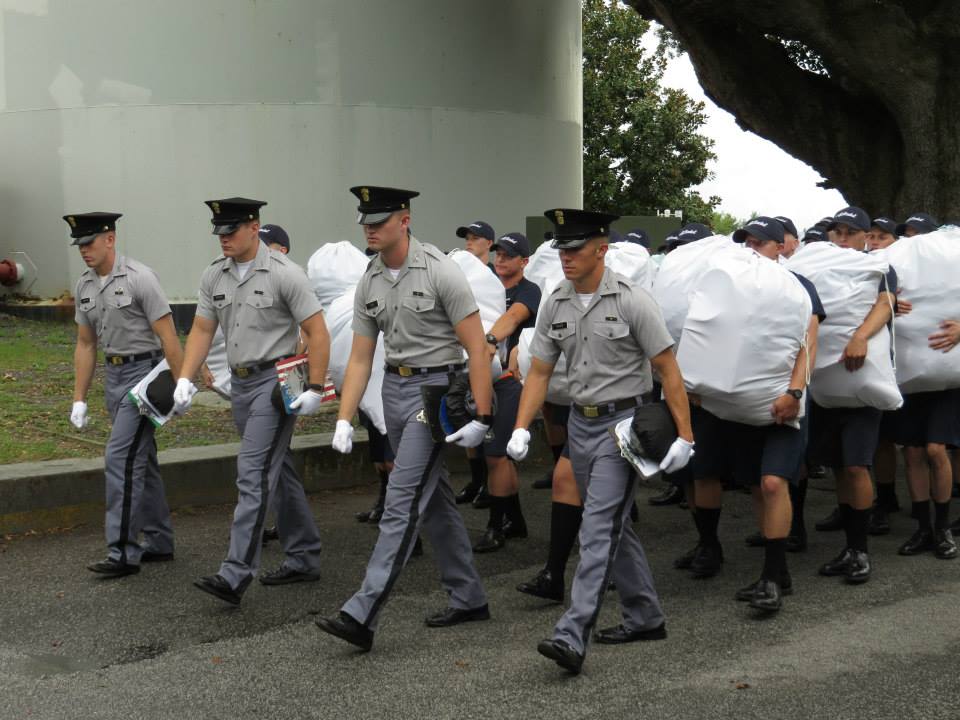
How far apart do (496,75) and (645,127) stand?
2241 cm

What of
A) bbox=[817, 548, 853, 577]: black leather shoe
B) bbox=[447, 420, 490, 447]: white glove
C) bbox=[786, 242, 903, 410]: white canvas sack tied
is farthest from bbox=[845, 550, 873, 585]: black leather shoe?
bbox=[447, 420, 490, 447]: white glove

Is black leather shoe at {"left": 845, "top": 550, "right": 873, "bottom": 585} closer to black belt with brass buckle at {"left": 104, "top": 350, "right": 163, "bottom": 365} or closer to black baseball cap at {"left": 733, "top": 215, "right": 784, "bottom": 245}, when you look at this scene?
black baseball cap at {"left": 733, "top": 215, "right": 784, "bottom": 245}

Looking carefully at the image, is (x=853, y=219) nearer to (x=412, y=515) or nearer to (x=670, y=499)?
(x=670, y=499)

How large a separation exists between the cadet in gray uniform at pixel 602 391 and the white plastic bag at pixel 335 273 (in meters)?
3.12

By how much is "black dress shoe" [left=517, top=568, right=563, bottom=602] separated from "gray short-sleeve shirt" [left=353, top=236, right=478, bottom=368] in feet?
3.94

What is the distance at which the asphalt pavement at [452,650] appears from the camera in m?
4.91

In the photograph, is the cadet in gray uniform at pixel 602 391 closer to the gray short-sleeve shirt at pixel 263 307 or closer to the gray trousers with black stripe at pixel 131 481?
the gray short-sleeve shirt at pixel 263 307

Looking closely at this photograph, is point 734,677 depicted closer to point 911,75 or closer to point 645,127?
point 911,75

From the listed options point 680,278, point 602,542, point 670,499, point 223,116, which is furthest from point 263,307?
point 223,116

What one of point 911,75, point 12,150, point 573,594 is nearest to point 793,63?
point 911,75

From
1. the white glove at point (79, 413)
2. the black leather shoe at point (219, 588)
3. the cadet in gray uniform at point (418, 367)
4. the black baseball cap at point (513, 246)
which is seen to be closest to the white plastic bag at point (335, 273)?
the black baseball cap at point (513, 246)

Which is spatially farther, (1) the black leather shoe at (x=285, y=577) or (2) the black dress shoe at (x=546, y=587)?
(1) the black leather shoe at (x=285, y=577)

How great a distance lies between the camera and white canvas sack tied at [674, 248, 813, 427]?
20.1 feet

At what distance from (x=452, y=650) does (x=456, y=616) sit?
40 cm
